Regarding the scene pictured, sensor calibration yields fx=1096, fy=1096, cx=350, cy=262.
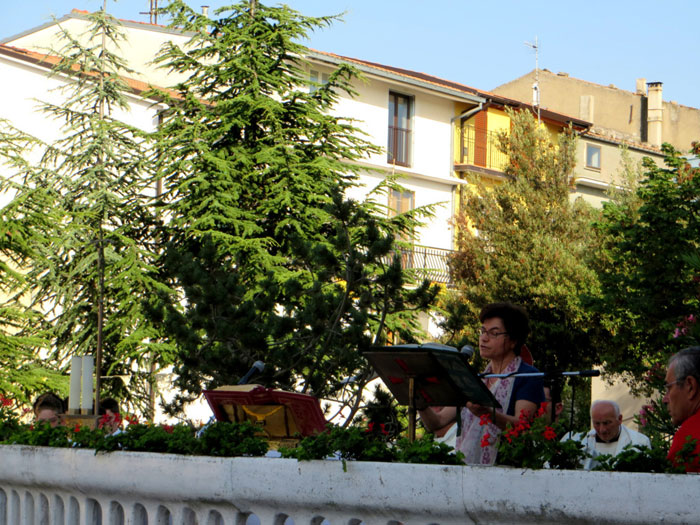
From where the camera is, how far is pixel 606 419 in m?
7.90

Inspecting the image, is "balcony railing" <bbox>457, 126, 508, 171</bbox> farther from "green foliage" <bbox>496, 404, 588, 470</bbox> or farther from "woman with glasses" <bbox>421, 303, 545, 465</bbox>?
"green foliage" <bbox>496, 404, 588, 470</bbox>

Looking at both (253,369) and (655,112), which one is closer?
(253,369)

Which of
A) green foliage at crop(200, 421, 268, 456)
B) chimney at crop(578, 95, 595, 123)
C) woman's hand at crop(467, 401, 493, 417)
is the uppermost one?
chimney at crop(578, 95, 595, 123)

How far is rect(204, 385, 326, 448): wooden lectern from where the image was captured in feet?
19.4

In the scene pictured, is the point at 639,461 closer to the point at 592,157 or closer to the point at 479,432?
the point at 479,432

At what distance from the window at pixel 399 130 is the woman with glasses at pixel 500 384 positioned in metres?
28.2

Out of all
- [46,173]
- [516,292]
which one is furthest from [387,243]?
[516,292]

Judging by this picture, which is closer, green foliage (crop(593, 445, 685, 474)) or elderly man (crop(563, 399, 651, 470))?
green foliage (crop(593, 445, 685, 474))

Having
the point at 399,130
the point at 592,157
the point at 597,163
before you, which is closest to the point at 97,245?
the point at 399,130

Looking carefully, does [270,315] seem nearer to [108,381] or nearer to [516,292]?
[108,381]

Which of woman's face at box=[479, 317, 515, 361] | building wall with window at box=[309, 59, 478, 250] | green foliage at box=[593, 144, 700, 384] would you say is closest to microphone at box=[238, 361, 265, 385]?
woman's face at box=[479, 317, 515, 361]

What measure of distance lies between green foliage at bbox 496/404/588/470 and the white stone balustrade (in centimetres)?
10

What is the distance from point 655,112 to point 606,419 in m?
38.3

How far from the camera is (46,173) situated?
72.1 feet
